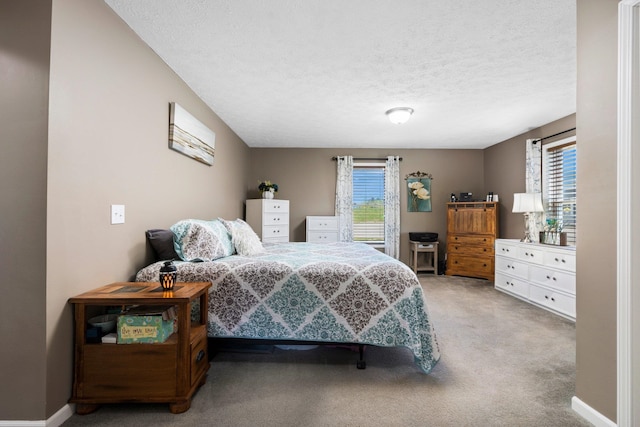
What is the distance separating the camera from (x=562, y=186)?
4098mm

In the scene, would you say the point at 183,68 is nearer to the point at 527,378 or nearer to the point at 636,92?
the point at 636,92

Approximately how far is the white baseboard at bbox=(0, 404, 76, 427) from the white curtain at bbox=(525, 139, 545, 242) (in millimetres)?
5194

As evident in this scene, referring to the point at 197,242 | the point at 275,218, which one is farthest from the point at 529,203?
the point at 197,242

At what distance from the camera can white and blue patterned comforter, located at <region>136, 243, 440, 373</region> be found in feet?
6.97

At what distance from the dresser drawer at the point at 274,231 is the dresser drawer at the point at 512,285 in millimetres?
3464

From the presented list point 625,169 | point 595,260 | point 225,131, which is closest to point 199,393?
point 595,260

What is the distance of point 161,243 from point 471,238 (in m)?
4.88

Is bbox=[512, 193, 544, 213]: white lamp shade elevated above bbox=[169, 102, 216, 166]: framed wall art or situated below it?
below

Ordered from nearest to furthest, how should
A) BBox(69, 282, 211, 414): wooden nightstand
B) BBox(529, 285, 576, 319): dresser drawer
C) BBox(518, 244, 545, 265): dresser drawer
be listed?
1. BBox(69, 282, 211, 414): wooden nightstand
2. BBox(529, 285, 576, 319): dresser drawer
3. BBox(518, 244, 545, 265): dresser drawer

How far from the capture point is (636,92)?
4.40 ft

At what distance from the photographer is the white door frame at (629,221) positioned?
1.34 m

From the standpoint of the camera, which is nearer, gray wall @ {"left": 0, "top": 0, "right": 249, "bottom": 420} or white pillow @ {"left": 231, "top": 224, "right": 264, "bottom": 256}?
gray wall @ {"left": 0, "top": 0, "right": 249, "bottom": 420}

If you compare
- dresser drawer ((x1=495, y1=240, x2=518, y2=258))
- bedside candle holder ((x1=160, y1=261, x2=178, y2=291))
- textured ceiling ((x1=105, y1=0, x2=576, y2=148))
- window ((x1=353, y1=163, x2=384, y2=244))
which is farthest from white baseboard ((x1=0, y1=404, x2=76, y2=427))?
dresser drawer ((x1=495, y1=240, x2=518, y2=258))

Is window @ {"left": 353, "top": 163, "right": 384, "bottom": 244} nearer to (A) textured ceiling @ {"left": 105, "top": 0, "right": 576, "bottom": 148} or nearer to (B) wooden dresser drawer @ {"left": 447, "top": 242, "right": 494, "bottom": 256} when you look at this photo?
(B) wooden dresser drawer @ {"left": 447, "top": 242, "right": 494, "bottom": 256}
